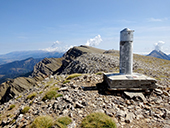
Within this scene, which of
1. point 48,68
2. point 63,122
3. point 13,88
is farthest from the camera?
point 48,68

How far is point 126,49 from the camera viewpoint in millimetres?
11438

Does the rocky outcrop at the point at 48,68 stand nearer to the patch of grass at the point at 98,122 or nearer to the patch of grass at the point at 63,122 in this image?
the patch of grass at the point at 63,122

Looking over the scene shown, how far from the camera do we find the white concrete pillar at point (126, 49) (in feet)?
36.9

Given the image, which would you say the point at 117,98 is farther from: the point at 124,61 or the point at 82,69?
the point at 82,69

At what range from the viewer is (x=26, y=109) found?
872 cm

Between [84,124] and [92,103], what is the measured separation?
2.50 meters

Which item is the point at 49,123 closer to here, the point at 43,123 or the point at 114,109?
the point at 43,123

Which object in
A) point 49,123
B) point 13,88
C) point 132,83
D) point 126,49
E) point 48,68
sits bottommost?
point 48,68

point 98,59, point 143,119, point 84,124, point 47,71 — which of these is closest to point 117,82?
point 143,119

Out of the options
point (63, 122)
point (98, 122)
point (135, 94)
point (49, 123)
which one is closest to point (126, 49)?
point (135, 94)

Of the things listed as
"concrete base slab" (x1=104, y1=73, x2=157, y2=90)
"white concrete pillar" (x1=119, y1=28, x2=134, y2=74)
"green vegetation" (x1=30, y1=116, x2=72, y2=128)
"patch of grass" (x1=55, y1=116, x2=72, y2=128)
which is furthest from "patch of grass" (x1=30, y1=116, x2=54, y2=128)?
"white concrete pillar" (x1=119, y1=28, x2=134, y2=74)

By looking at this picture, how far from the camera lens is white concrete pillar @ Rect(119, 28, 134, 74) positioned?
36.9 ft

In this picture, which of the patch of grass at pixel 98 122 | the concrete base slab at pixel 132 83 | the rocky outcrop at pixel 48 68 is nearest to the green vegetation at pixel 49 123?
the patch of grass at pixel 98 122

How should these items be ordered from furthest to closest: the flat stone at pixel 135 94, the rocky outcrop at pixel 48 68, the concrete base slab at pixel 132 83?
the rocky outcrop at pixel 48 68 → the concrete base slab at pixel 132 83 → the flat stone at pixel 135 94
